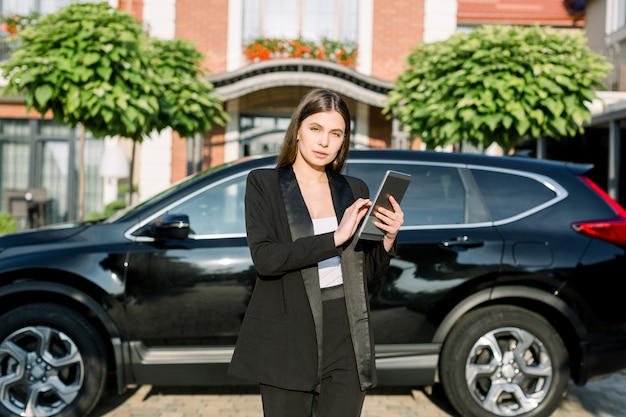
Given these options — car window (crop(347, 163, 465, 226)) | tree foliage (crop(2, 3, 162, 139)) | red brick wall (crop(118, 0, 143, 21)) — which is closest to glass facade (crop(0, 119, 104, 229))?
red brick wall (crop(118, 0, 143, 21))

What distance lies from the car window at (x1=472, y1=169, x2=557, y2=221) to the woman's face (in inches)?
86.5

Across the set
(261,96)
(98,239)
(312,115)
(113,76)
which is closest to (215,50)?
(261,96)

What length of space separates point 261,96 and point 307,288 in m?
12.9

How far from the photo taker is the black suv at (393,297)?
3.80 metres

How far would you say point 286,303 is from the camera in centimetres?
209

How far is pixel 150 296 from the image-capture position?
381 centimetres

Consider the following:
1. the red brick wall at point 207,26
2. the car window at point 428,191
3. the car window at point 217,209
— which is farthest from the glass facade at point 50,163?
the car window at point 428,191

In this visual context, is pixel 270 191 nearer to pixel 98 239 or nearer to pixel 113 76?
pixel 98 239

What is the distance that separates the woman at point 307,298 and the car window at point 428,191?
6.19 feet

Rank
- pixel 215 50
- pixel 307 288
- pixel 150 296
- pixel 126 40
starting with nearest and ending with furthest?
pixel 307 288, pixel 150 296, pixel 126 40, pixel 215 50

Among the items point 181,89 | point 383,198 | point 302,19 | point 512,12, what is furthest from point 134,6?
point 383,198

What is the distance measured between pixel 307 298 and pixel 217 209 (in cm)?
204

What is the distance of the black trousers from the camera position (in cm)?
212

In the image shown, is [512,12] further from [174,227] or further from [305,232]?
[305,232]
